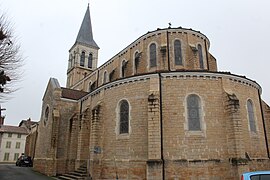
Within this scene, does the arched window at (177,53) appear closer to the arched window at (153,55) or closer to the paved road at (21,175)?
the arched window at (153,55)

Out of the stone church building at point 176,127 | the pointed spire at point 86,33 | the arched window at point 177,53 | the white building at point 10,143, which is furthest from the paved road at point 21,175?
the white building at point 10,143

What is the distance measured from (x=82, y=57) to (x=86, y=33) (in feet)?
19.2

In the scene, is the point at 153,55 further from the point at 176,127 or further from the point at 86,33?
the point at 86,33

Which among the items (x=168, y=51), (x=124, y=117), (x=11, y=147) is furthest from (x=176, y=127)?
(x=11, y=147)

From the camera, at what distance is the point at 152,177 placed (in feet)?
40.2

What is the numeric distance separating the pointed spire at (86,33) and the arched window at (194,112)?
32.1 metres

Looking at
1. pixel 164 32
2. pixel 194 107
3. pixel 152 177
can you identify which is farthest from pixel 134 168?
pixel 164 32

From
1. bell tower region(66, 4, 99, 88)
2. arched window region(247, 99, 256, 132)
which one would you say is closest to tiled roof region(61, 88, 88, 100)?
arched window region(247, 99, 256, 132)

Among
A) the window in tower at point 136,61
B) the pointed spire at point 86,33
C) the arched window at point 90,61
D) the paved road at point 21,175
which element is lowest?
the paved road at point 21,175

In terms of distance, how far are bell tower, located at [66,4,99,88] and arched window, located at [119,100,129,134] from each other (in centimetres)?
2542

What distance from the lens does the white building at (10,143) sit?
47.0 meters

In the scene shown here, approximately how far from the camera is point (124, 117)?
1514 centimetres

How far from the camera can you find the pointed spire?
42844 mm

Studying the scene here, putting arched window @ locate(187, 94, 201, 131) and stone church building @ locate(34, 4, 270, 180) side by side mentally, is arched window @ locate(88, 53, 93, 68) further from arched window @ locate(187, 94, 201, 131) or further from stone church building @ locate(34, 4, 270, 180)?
arched window @ locate(187, 94, 201, 131)
